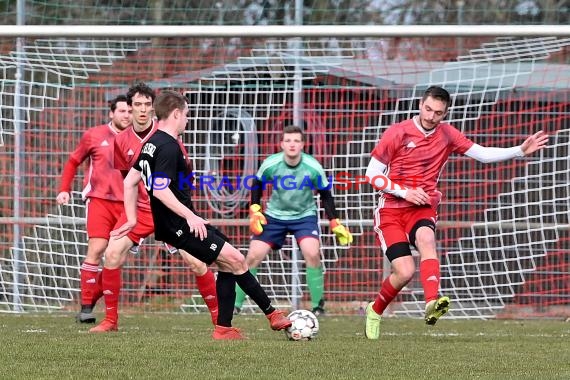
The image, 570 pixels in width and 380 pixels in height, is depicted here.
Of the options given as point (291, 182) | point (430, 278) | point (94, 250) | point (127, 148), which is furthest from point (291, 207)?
point (430, 278)

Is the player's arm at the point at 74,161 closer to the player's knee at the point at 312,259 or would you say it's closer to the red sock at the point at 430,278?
the player's knee at the point at 312,259

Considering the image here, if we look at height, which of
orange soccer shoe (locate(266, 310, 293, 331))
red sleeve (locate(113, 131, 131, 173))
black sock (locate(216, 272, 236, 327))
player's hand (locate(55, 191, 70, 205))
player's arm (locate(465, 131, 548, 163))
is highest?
player's arm (locate(465, 131, 548, 163))

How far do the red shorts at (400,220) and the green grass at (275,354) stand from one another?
29.4 inches

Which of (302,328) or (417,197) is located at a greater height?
(417,197)

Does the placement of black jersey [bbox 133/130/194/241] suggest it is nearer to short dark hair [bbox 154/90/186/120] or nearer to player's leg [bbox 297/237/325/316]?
short dark hair [bbox 154/90/186/120]

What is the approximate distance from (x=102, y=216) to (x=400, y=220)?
2830 millimetres

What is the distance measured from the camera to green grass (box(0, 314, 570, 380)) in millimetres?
6223

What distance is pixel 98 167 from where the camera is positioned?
10.5 meters

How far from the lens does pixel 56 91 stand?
1325 centimetres

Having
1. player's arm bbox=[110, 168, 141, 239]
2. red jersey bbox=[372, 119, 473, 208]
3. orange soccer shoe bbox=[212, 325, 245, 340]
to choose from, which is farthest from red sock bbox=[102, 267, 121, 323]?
red jersey bbox=[372, 119, 473, 208]

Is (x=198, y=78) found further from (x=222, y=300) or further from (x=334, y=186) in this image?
(x=222, y=300)

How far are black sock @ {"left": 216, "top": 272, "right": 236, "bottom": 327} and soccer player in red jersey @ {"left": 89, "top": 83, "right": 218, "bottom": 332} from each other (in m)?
0.86

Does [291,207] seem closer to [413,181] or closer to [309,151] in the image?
[309,151]

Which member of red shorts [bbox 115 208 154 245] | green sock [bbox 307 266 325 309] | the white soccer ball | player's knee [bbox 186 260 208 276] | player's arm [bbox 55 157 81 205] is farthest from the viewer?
green sock [bbox 307 266 325 309]
